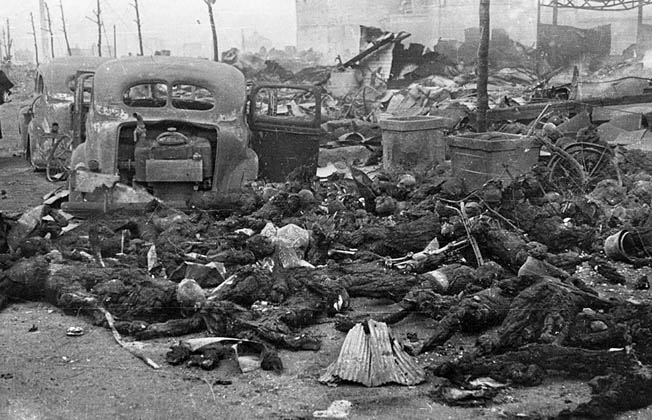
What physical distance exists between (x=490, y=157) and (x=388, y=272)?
315 cm

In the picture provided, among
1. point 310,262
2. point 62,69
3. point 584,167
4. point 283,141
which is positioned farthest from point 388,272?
point 62,69

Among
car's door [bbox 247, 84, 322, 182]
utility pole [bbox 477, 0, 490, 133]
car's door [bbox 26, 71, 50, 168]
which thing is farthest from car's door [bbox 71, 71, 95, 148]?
utility pole [bbox 477, 0, 490, 133]

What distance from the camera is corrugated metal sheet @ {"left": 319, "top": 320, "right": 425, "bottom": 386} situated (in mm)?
4203

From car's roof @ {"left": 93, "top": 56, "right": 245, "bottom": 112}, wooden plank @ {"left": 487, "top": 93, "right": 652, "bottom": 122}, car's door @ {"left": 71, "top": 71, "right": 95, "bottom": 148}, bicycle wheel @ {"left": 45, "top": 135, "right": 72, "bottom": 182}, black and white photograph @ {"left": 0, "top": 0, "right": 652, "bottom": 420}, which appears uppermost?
car's roof @ {"left": 93, "top": 56, "right": 245, "bottom": 112}

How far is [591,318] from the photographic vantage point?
15.5 ft

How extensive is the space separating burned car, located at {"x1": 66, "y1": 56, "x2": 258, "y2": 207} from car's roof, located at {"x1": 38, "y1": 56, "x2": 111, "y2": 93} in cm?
280

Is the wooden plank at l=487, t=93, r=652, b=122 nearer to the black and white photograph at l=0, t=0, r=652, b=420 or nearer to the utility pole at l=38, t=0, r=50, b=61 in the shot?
the black and white photograph at l=0, t=0, r=652, b=420

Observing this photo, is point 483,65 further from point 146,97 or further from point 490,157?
point 146,97

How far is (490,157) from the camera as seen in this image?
8.51 meters

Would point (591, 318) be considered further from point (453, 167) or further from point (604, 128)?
point (604, 128)

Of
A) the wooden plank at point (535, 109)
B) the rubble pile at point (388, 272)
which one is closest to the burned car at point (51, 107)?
the rubble pile at point (388, 272)

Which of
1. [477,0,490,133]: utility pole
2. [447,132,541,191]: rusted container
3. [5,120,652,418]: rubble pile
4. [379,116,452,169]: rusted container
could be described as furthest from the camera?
[477,0,490,133]: utility pole

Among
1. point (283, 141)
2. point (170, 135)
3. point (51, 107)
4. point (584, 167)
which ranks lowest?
point (584, 167)

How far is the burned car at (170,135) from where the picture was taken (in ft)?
26.8
